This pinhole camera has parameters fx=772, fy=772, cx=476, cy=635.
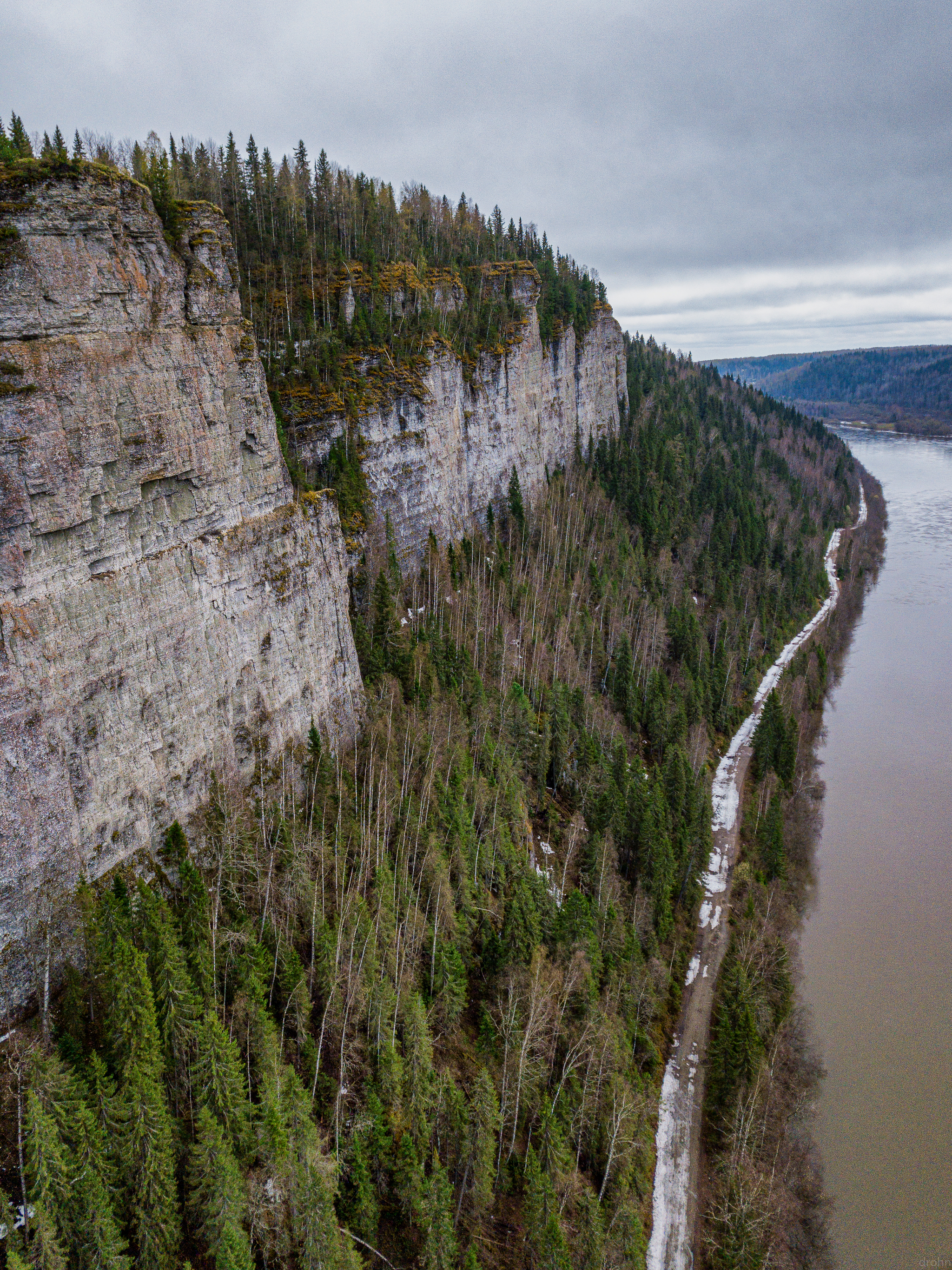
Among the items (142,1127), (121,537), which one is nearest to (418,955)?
(142,1127)

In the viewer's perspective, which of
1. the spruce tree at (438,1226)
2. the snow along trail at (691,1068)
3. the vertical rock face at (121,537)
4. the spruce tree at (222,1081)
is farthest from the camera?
the snow along trail at (691,1068)

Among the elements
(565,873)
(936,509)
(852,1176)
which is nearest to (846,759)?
(565,873)

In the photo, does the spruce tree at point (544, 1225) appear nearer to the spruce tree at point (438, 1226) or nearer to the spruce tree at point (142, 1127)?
the spruce tree at point (438, 1226)

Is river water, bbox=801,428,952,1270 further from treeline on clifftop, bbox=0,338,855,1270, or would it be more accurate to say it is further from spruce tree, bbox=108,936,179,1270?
spruce tree, bbox=108,936,179,1270

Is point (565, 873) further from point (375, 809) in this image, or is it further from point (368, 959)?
point (368, 959)

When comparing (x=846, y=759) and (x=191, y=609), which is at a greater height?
(x=191, y=609)

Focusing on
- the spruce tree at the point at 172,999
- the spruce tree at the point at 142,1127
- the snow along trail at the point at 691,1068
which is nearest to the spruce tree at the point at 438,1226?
the spruce tree at the point at 142,1127
